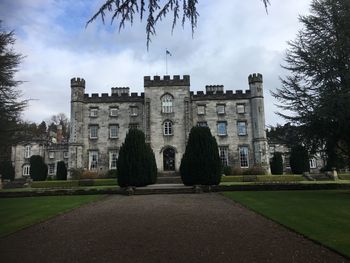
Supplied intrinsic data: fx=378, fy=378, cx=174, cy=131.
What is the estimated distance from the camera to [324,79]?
18156 mm

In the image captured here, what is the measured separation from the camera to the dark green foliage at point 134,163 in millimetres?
24234

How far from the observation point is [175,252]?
22.9 feet

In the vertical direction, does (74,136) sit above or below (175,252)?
above

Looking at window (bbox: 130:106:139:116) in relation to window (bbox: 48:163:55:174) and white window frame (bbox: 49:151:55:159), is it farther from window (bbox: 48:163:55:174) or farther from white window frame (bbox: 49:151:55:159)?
window (bbox: 48:163:55:174)

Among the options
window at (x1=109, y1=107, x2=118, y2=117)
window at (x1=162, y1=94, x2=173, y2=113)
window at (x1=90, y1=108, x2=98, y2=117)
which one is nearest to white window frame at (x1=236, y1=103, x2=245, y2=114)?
window at (x1=162, y1=94, x2=173, y2=113)

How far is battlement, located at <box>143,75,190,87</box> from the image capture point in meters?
41.7

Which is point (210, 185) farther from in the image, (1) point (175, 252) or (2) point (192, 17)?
(2) point (192, 17)

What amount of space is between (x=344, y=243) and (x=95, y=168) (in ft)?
119

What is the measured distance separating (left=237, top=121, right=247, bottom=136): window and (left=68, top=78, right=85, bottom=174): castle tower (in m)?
17.4

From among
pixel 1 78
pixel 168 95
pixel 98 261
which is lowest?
pixel 98 261

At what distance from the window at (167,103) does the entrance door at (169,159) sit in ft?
14.0

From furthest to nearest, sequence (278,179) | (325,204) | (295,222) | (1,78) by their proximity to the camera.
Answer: (278,179), (1,78), (325,204), (295,222)

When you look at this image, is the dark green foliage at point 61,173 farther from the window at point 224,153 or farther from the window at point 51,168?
the window at point 224,153

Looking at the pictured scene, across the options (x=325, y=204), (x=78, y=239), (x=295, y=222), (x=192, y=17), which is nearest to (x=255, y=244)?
(x=295, y=222)
